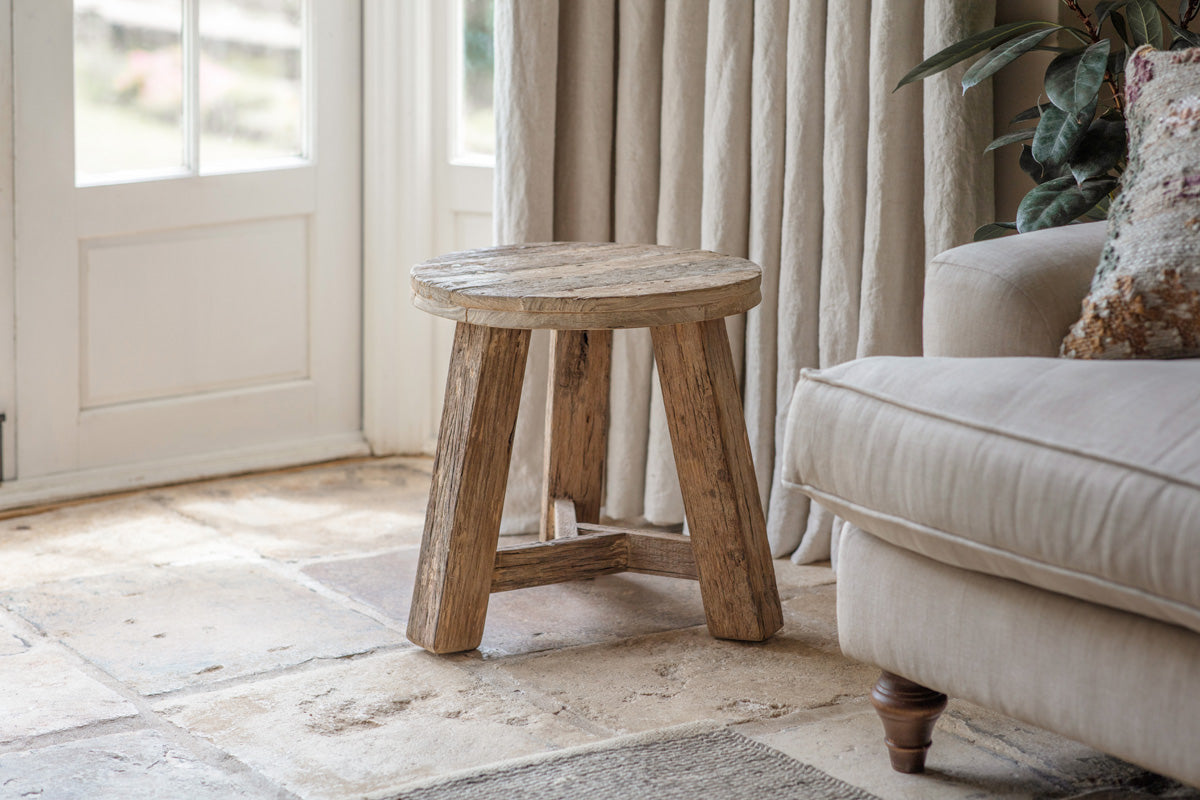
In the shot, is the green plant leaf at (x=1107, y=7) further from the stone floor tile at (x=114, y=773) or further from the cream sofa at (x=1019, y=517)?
the stone floor tile at (x=114, y=773)

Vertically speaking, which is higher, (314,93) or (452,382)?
(314,93)

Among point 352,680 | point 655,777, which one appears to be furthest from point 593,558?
point 655,777

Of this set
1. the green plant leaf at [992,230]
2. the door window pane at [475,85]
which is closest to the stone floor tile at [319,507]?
the door window pane at [475,85]

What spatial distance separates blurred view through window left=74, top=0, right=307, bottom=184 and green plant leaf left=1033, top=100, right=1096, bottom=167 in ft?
5.33

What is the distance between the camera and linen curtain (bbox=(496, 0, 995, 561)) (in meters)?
2.12

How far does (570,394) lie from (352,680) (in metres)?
0.54

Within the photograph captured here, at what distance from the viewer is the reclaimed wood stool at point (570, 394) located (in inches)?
68.6

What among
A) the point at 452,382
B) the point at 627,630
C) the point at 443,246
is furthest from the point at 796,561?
the point at 443,246

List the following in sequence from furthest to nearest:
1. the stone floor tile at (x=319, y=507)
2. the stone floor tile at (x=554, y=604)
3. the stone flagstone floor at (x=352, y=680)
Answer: the stone floor tile at (x=319, y=507) → the stone floor tile at (x=554, y=604) → the stone flagstone floor at (x=352, y=680)

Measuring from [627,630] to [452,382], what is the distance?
1.52 feet

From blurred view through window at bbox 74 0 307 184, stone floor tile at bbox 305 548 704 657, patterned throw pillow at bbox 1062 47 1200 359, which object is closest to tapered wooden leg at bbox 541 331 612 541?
stone floor tile at bbox 305 548 704 657

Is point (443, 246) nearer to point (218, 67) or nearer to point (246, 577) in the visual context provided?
point (218, 67)

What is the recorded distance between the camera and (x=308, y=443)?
9.73 feet

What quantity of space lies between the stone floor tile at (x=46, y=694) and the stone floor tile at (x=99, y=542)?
1.03ft
